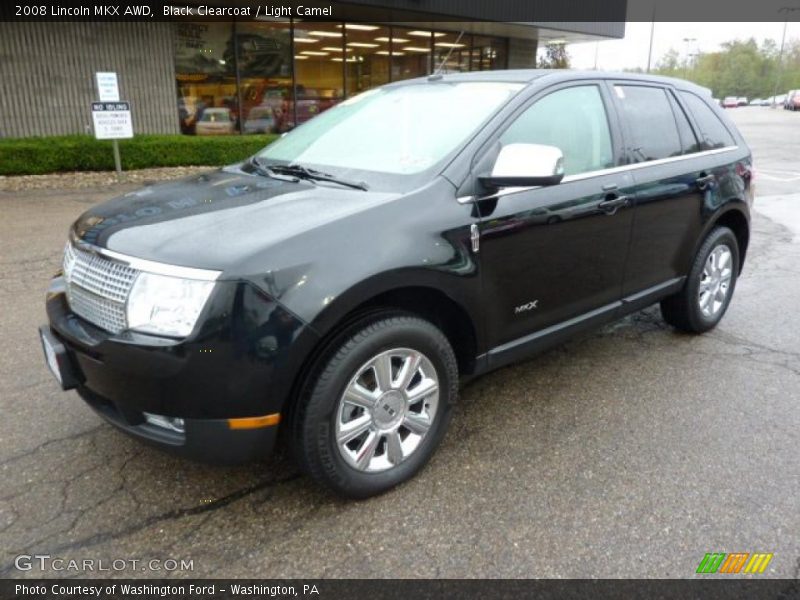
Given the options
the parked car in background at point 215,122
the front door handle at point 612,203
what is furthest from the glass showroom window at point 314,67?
the front door handle at point 612,203

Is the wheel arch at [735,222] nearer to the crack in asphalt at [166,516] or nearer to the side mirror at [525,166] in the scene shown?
the side mirror at [525,166]

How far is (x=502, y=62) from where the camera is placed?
1853 cm

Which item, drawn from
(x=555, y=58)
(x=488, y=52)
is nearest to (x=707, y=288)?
(x=488, y=52)

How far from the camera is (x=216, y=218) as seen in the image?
2477 millimetres

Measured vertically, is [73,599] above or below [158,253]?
below

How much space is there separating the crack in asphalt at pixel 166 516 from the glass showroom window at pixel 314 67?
12311mm

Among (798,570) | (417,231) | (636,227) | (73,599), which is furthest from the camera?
(636,227)

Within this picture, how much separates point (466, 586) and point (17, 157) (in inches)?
427

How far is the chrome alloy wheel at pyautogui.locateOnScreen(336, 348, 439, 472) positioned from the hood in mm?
624

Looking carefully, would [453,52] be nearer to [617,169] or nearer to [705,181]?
[705,181]

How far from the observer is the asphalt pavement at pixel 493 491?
232cm

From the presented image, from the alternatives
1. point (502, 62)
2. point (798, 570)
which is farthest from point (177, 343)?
point (502, 62)

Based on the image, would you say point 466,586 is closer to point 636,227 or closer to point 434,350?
point 434,350

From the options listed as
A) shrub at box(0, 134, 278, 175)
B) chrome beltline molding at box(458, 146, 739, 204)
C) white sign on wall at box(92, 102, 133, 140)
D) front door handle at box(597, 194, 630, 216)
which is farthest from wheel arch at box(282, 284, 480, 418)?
shrub at box(0, 134, 278, 175)
